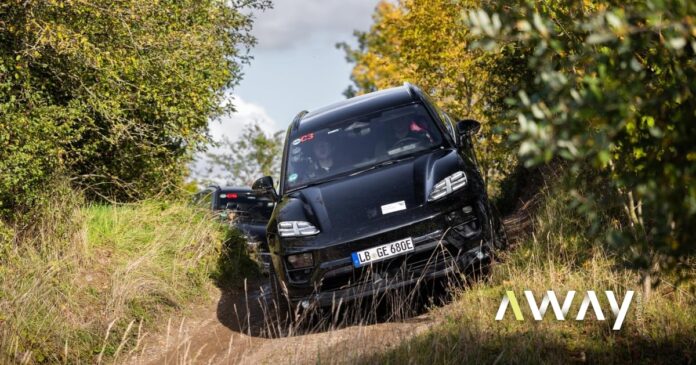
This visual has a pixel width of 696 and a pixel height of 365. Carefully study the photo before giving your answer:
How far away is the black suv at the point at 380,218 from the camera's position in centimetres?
792

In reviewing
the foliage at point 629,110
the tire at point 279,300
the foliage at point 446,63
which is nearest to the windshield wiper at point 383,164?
the tire at point 279,300

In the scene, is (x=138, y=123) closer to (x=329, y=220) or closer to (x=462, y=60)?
(x=329, y=220)

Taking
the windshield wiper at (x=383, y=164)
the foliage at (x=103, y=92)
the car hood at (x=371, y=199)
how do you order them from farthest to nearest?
the foliage at (x=103, y=92), the windshield wiper at (x=383, y=164), the car hood at (x=371, y=199)

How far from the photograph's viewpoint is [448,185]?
8211 millimetres

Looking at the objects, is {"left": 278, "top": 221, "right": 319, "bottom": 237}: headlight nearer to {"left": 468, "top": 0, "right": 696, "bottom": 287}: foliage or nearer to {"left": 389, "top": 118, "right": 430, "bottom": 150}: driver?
{"left": 389, "top": 118, "right": 430, "bottom": 150}: driver

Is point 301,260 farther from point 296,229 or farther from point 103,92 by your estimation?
point 103,92

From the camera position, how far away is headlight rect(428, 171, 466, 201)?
811cm

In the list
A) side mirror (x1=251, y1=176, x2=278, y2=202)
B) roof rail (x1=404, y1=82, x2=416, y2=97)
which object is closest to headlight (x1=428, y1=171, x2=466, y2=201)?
roof rail (x1=404, y1=82, x2=416, y2=97)

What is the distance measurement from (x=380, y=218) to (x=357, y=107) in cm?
224

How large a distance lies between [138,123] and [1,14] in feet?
8.68

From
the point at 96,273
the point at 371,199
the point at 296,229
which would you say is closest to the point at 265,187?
the point at 296,229

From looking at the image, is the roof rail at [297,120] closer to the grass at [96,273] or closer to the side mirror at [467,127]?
the side mirror at [467,127]

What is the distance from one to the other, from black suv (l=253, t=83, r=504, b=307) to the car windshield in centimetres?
1

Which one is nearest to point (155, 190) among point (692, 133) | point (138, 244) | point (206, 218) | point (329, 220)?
point (206, 218)
